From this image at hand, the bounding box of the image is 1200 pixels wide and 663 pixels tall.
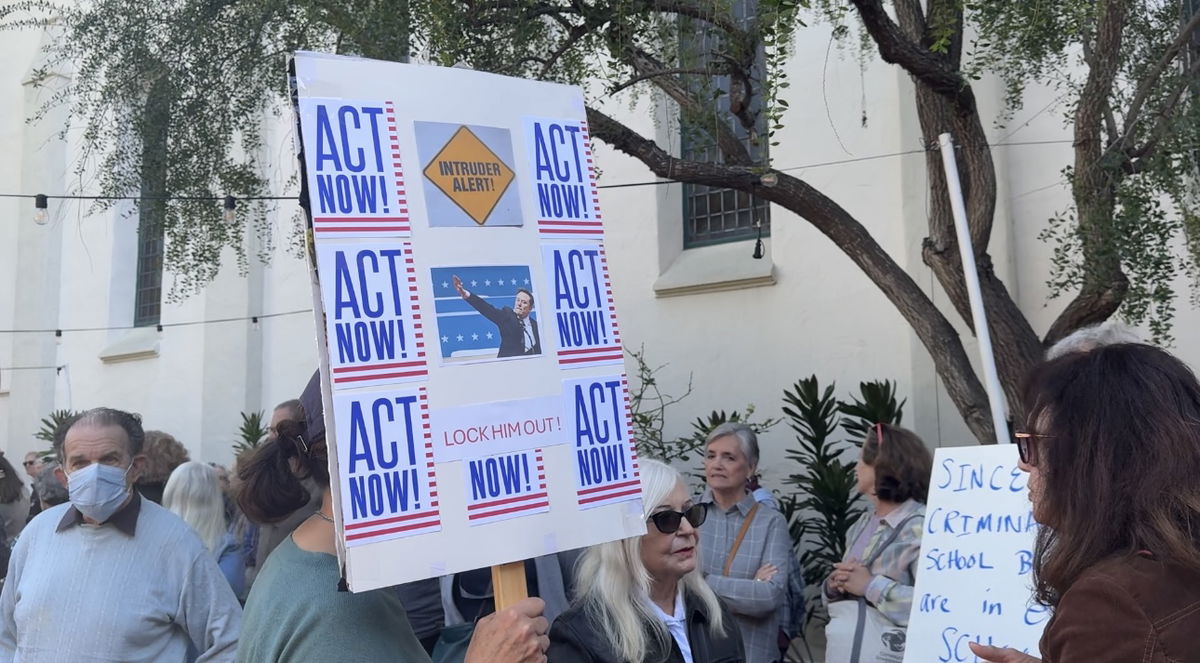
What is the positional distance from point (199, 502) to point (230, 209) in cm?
389

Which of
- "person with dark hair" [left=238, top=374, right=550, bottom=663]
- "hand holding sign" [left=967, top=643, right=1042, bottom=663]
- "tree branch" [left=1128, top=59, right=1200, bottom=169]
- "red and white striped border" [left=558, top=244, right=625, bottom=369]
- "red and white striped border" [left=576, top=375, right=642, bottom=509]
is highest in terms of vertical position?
"tree branch" [left=1128, top=59, right=1200, bottom=169]

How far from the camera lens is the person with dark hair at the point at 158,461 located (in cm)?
649

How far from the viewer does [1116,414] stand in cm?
223

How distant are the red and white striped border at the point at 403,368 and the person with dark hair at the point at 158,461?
4410 millimetres

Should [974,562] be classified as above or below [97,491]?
below

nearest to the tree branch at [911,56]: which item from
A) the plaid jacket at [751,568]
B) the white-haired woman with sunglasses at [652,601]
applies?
the plaid jacket at [751,568]

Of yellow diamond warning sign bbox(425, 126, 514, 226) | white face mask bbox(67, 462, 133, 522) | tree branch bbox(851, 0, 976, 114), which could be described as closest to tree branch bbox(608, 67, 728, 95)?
tree branch bbox(851, 0, 976, 114)

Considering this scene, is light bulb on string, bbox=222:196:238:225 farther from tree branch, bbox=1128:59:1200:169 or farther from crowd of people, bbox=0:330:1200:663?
tree branch, bbox=1128:59:1200:169

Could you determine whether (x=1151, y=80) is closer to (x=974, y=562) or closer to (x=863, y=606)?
(x=863, y=606)

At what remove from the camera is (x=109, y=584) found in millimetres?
A: 4109

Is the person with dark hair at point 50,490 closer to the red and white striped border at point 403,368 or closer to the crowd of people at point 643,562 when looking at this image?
the crowd of people at point 643,562

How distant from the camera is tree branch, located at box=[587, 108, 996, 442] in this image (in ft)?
22.8

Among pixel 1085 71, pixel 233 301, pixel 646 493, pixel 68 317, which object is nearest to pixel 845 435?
pixel 1085 71

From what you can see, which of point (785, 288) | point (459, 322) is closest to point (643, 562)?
point (459, 322)
